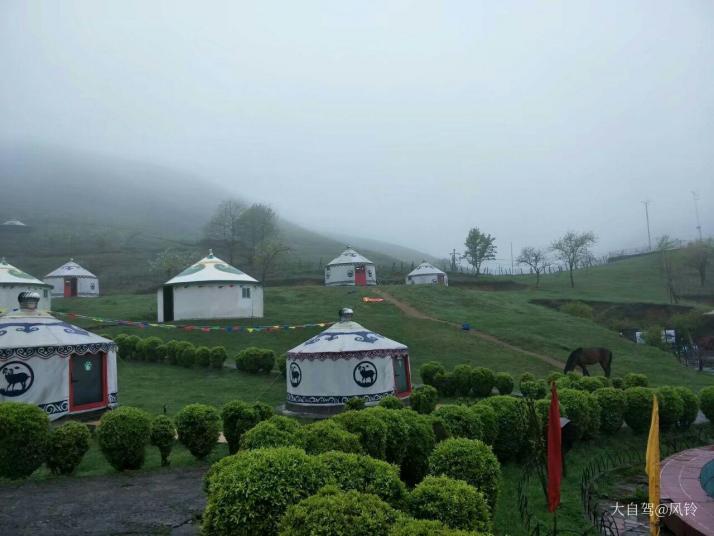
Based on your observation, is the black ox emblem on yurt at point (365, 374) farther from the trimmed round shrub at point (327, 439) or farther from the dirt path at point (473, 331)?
the dirt path at point (473, 331)

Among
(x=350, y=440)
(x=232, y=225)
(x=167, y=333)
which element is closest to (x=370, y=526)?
(x=350, y=440)

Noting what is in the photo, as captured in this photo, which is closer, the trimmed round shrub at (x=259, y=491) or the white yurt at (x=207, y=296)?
the trimmed round shrub at (x=259, y=491)

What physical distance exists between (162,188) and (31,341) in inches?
6670

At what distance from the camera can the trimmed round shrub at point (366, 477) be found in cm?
482

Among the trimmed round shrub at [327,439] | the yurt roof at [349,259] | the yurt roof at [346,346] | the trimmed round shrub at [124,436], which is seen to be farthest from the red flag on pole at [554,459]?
the yurt roof at [349,259]

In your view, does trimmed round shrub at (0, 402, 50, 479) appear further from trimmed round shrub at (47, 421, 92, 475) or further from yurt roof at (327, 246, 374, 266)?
yurt roof at (327, 246, 374, 266)

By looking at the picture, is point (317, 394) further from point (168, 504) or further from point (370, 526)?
point (370, 526)

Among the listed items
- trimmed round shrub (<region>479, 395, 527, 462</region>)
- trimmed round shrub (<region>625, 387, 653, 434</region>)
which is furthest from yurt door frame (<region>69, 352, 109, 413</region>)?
trimmed round shrub (<region>625, 387, 653, 434</region>)

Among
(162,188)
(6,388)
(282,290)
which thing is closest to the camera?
(6,388)

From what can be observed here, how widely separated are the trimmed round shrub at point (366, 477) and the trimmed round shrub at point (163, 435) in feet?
18.5

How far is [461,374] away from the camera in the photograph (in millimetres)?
18172

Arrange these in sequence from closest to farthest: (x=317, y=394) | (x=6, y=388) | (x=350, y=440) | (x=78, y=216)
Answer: (x=350, y=440), (x=6, y=388), (x=317, y=394), (x=78, y=216)

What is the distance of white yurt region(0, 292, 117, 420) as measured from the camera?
44.1 feet

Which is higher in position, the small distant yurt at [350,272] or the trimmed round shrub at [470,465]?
the small distant yurt at [350,272]
